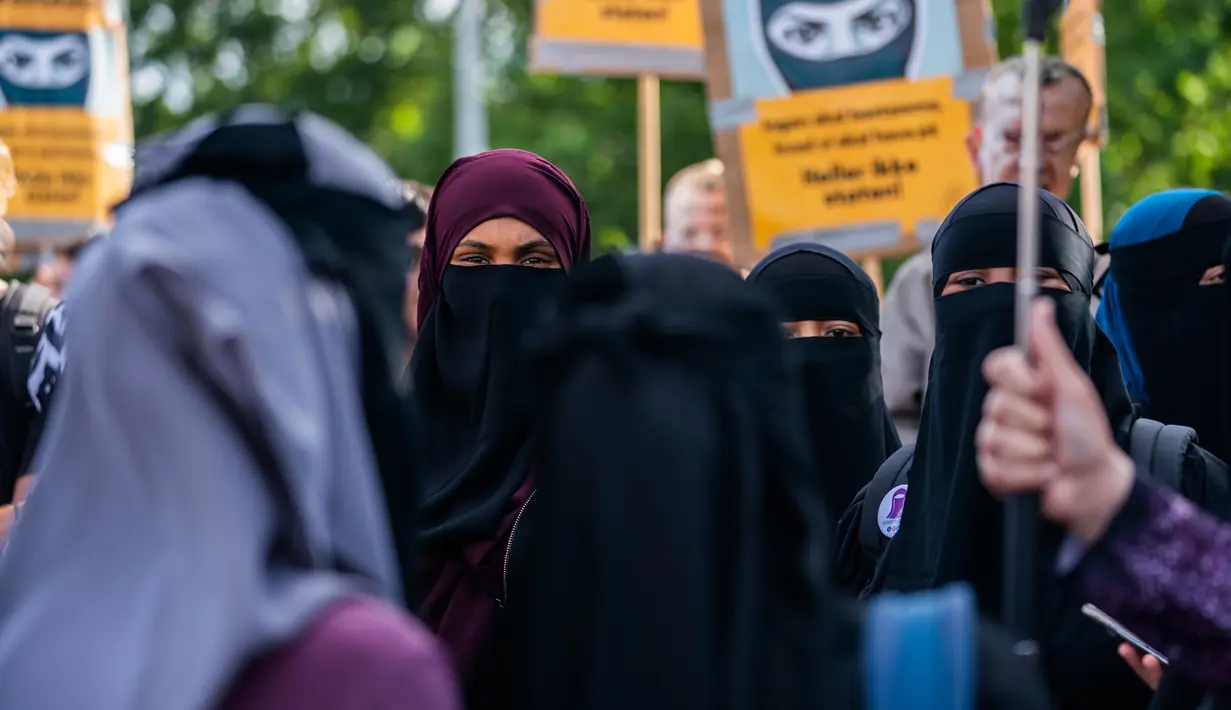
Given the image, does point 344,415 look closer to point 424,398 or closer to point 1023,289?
point 1023,289

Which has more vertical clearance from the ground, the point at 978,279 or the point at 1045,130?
the point at 1045,130

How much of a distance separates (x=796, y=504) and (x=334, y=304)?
58 centimetres

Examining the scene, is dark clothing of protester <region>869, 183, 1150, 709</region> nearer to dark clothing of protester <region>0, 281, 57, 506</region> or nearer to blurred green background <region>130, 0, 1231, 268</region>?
dark clothing of protester <region>0, 281, 57, 506</region>

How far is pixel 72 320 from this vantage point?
6.15 feet

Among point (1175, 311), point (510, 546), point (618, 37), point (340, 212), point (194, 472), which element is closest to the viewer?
point (194, 472)

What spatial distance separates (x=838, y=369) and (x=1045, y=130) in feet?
5.01

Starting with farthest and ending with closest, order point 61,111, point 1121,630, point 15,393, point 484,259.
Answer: point 61,111
point 15,393
point 484,259
point 1121,630

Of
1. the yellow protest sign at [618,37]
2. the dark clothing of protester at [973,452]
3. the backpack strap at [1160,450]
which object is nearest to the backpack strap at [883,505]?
the dark clothing of protester at [973,452]

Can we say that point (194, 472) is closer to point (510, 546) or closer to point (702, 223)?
point (510, 546)

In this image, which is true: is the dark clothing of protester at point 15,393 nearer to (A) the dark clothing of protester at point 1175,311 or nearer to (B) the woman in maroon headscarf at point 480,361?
(B) the woman in maroon headscarf at point 480,361

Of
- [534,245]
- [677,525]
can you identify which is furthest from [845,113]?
[677,525]

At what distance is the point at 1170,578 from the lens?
206cm

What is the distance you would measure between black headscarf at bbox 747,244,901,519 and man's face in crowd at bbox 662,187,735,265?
2.76m

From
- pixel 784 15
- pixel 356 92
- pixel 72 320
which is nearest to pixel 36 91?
pixel 784 15
